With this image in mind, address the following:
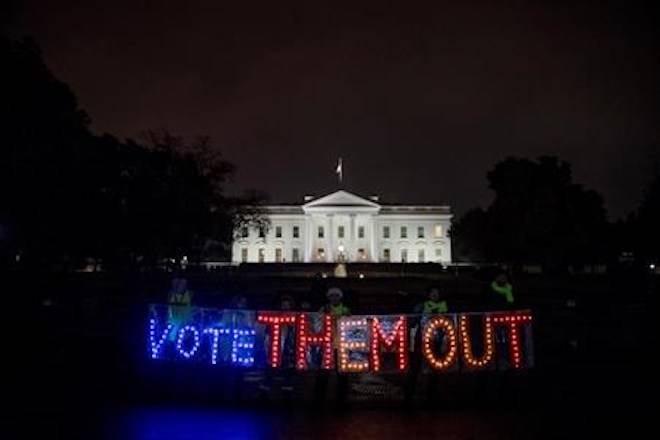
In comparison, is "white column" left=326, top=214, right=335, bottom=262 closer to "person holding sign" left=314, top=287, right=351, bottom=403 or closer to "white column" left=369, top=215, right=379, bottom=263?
"white column" left=369, top=215, right=379, bottom=263

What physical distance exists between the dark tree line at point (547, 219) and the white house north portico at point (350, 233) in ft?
118

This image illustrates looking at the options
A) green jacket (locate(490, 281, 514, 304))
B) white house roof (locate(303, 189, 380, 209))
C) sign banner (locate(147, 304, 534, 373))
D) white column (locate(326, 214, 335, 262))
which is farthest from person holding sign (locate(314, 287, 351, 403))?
white column (locate(326, 214, 335, 262))

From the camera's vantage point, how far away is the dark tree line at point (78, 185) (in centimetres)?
2406

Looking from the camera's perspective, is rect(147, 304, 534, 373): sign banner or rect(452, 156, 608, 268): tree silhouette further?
rect(452, 156, 608, 268): tree silhouette

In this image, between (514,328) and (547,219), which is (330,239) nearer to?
(547,219)

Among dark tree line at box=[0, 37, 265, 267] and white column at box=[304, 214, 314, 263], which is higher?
white column at box=[304, 214, 314, 263]

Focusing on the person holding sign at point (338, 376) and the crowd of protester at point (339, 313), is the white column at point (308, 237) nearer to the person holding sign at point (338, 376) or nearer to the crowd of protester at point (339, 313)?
the crowd of protester at point (339, 313)

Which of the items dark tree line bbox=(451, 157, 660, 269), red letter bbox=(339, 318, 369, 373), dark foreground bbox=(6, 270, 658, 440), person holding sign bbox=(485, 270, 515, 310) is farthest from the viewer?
dark tree line bbox=(451, 157, 660, 269)

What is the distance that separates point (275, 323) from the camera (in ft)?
30.9

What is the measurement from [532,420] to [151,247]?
36.6m

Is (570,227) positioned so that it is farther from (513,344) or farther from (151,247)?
(513,344)

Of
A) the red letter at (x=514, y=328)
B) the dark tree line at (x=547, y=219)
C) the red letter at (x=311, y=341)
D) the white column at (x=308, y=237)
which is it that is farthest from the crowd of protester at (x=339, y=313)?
the white column at (x=308, y=237)

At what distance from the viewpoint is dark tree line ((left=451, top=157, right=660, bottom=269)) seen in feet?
182

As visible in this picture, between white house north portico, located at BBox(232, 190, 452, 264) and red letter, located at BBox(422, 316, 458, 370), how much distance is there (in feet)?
296
